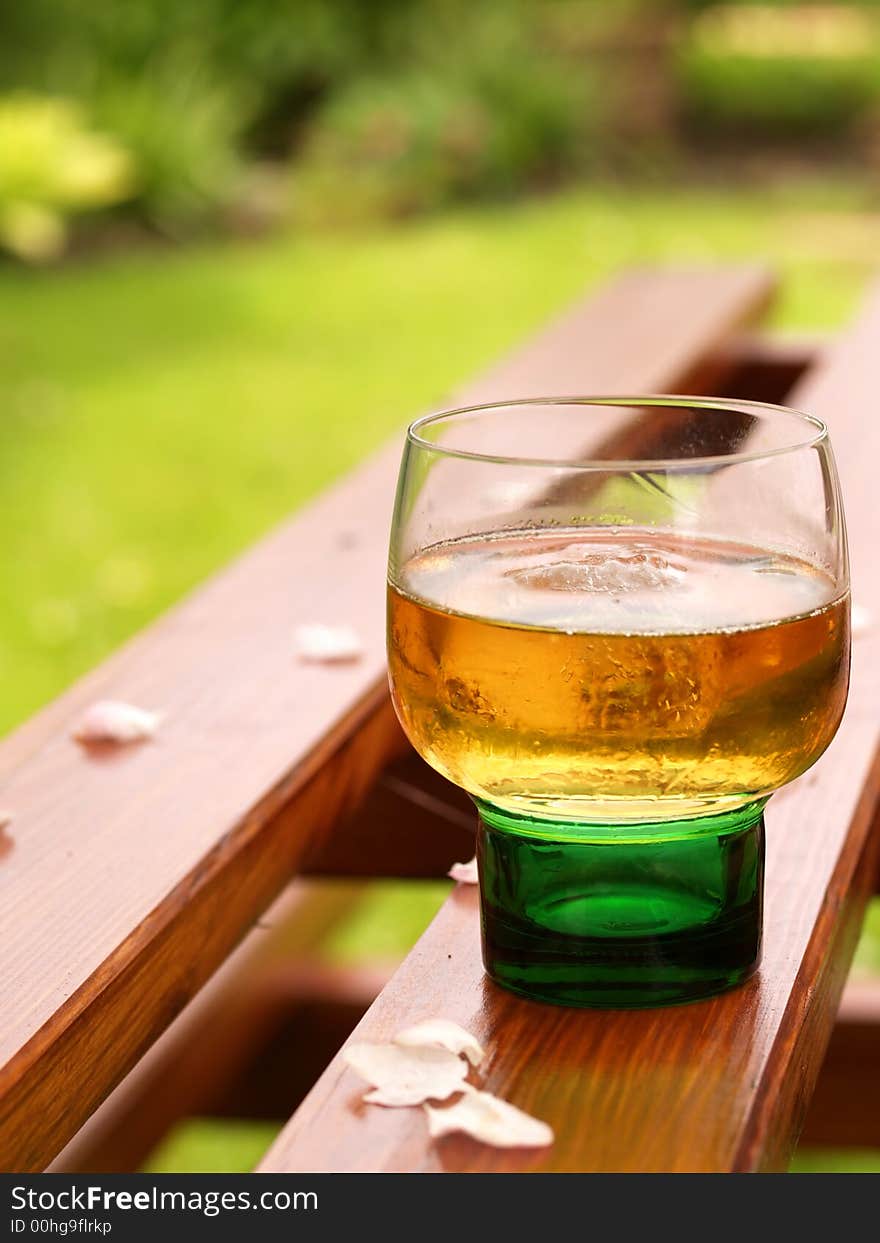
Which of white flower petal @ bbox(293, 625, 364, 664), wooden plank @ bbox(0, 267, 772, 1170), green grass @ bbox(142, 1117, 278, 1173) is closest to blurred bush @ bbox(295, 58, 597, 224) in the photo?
green grass @ bbox(142, 1117, 278, 1173)

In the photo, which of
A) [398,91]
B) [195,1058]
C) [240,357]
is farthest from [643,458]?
[398,91]

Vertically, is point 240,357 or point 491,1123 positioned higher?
point 491,1123

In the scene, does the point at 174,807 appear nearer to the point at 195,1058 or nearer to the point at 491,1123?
the point at 491,1123

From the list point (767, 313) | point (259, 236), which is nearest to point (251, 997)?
point (767, 313)

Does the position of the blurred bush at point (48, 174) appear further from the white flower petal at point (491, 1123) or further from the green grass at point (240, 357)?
the white flower petal at point (491, 1123)

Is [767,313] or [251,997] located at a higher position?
[767,313]

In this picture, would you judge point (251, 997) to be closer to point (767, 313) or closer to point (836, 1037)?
point (836, 1037)
